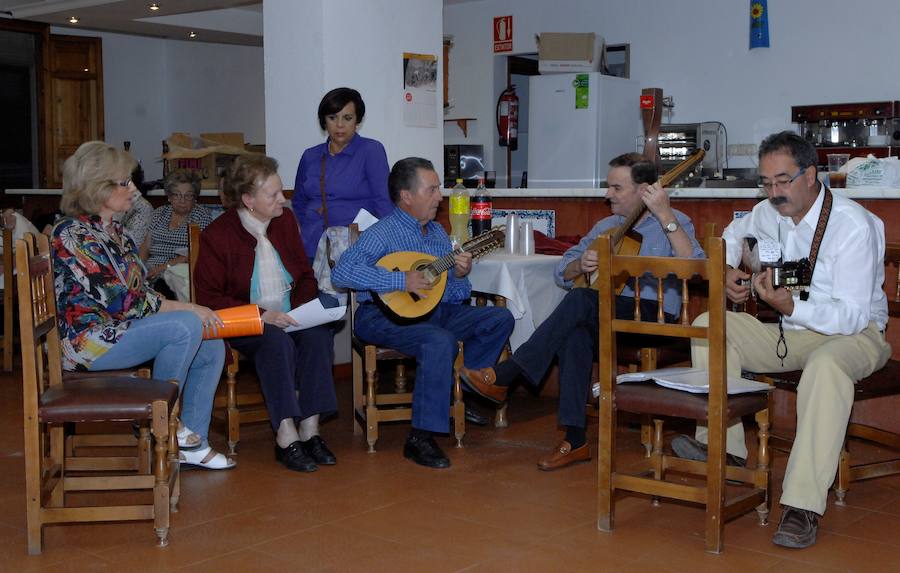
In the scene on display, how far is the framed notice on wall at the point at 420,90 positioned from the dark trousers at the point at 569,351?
274 centimetres

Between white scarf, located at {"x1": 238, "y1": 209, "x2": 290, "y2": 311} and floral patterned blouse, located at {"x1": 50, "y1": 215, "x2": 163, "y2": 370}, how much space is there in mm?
736

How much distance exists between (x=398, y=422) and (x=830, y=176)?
7.13 ft

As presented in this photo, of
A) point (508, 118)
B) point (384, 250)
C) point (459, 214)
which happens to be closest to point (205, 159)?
point (508, 118)

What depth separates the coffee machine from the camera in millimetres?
7535

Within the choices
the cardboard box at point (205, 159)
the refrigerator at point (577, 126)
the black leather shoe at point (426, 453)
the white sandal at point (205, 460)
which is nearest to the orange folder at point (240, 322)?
the white sandal at point (205, 460)

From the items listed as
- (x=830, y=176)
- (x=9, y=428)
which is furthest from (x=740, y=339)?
(x=9, y=428)

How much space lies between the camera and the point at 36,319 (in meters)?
2.93

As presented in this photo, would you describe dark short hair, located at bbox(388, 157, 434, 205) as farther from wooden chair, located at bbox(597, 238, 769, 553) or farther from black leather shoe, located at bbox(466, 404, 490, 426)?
wooden chair, located at bbox(597, 238, 769, 553)

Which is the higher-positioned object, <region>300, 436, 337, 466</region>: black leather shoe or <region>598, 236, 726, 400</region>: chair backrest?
<region>598, 236, 726, 400</region>: chair backrest

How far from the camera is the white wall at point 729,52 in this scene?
7.77 metres

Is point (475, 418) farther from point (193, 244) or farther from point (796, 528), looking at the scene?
point (796, 528)

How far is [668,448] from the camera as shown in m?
4.05

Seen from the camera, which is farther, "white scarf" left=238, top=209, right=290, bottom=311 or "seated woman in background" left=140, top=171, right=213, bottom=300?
"seated woman in background" left=140, top=171, right=213, bottom=300

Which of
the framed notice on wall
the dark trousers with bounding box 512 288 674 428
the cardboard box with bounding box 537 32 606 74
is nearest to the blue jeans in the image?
the dark trousers with bounding box 512 288 674 428
